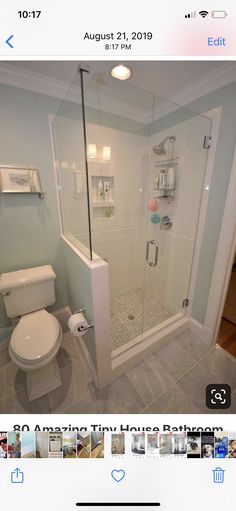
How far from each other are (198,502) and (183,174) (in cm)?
183

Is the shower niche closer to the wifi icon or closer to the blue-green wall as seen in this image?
the blue-green wall

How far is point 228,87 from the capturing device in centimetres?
112

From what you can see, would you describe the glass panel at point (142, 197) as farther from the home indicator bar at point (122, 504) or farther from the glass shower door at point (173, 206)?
the home indicator bar at point (122, 504)

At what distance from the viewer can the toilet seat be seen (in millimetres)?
1029

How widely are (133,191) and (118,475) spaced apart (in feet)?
6.56

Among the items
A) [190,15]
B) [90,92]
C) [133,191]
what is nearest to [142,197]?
[133,191]

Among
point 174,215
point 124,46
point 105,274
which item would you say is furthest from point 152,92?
point 105,274

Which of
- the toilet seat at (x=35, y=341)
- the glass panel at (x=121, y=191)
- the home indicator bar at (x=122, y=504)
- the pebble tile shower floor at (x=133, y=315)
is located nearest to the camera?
the home indicator bar at (x=122, y=504)

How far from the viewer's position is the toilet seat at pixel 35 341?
3.38 ft

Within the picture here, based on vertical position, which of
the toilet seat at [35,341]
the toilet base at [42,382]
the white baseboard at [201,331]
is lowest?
the toilet base at [42,382]

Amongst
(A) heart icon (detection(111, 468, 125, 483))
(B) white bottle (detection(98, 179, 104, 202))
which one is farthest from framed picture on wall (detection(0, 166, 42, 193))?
(A) heart icon (detection(111, 468, 125, 483))

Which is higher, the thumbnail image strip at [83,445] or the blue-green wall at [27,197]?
the blue-green wall at [27,197]

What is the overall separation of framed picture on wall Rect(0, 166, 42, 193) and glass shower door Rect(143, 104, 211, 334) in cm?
116

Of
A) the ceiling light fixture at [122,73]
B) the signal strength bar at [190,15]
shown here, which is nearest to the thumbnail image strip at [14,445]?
the signal strength bar at [190,15]
